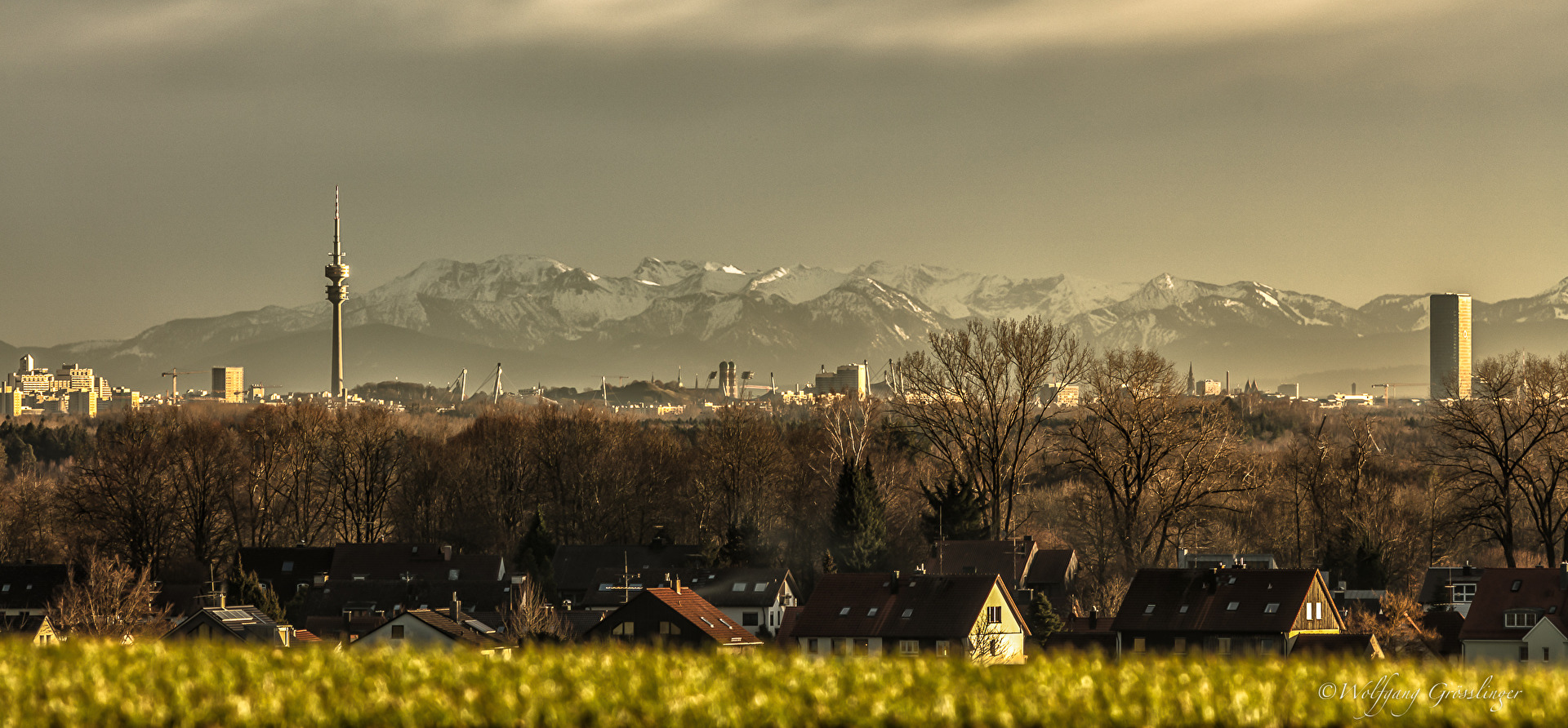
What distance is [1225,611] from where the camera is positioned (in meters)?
58.4

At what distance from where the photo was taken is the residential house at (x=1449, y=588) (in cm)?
7288

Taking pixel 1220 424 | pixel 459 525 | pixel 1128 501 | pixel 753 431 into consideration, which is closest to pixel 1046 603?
pixel 1128 501

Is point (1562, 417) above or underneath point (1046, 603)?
above

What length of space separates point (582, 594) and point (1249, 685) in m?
71.0

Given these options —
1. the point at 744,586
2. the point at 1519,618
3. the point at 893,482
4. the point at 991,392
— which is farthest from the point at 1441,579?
the point at 744,586

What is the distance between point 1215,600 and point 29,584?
5464 centimetres

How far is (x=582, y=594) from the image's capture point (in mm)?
85438

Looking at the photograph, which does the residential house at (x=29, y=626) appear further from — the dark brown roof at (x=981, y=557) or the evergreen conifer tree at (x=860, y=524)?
the dark brown roof at (x=981, y=557)

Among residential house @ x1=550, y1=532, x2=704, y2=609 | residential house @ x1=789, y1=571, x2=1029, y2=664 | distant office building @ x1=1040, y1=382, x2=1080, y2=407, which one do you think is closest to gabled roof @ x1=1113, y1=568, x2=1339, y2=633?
residential house @ x1=789, y1=571, x2=1029, y2=664

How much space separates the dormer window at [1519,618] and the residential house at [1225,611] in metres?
5.33

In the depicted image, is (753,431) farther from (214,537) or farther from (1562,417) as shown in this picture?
(1562,417)

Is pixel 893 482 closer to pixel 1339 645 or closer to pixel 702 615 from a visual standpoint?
pixel 702 615

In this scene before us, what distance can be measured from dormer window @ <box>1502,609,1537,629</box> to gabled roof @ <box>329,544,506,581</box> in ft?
159

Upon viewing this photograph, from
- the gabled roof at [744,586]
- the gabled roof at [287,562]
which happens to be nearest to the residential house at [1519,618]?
the gabled roof at [744,586]
